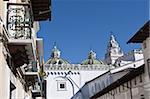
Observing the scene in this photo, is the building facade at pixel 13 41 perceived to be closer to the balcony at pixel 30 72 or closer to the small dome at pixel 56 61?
the balcony at pixel 30 72

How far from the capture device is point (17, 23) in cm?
1169

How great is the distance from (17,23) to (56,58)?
67.3 m

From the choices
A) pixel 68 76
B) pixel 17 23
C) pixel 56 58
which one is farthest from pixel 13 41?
pixel 56 58

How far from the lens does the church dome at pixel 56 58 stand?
3023 inches

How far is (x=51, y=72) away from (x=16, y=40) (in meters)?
55.4

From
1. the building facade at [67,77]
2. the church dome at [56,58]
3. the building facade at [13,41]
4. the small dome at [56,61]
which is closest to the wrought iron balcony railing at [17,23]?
the building facade at [13,41]

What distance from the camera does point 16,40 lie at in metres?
11.0

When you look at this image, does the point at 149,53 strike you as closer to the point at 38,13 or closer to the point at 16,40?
the point at 38,13

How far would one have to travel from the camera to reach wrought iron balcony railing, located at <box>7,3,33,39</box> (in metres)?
11.5

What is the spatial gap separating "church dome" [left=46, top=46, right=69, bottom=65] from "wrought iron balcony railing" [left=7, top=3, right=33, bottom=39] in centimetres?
6298

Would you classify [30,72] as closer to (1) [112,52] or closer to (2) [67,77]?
(2) [67,77]

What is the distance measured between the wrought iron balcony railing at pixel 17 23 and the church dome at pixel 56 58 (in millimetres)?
62984

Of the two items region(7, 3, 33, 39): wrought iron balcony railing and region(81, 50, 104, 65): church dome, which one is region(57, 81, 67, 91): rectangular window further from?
region(7, 3, 33, 39): wrought iron balcony railing

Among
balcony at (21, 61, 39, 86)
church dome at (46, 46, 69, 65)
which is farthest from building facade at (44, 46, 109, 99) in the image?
balcony at (21, 61, 39, 86)
